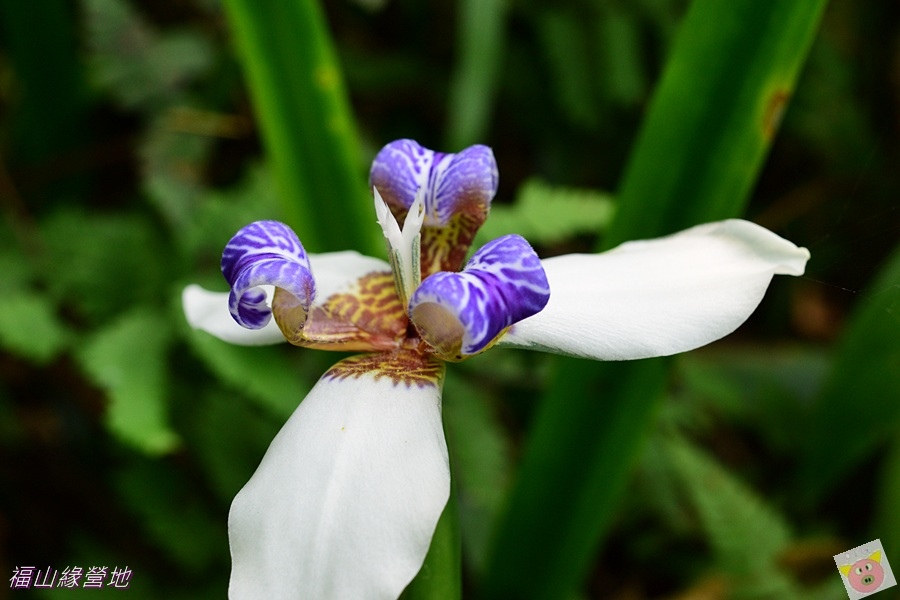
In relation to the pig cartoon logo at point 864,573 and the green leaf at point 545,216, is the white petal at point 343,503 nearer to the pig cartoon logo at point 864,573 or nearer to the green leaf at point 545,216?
the pig cartoon logo at point 864,573

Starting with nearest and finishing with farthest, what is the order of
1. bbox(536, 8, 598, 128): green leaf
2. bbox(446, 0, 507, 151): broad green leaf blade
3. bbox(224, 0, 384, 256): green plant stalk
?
bbox(224, 0, 384, 256): green plant stalk, bbox(446, 0, 507, 151): broad green leaf blade, bbox(536, 8, 598, 128): green leaf

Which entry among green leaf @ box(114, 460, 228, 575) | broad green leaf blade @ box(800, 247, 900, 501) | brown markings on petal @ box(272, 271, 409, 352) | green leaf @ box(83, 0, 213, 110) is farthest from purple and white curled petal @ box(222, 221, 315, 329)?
green leaf @ box(83, 0, 213, 110)

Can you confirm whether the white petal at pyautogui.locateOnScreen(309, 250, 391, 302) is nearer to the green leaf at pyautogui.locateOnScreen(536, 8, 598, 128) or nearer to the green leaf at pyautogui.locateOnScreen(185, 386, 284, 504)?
the green leaf at pyautogui.locateOnScreen(185, 386, 284, 504)

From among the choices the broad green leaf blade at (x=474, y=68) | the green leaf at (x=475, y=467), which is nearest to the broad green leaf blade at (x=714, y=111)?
the green leaf at (x=475, y=467)

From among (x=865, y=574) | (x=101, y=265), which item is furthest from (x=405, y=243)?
(x=101, y=265)

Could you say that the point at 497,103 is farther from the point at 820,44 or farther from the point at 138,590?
the point at 138,590
